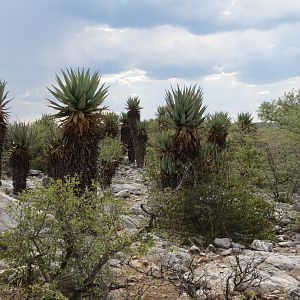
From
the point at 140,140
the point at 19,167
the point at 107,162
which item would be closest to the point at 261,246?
the point at 19,167

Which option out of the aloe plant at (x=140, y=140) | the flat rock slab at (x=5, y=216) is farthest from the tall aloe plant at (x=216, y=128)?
the aloe plant at (x=140, y=140)

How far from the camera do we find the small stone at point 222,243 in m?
9.41

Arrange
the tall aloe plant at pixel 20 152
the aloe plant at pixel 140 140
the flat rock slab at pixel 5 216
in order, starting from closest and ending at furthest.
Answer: the flat rock slab at pixel 5 216, the tall aloe plant at pixel 20 152, the aloe plant at pixel 140 140

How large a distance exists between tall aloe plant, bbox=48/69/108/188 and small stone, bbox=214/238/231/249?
314cm

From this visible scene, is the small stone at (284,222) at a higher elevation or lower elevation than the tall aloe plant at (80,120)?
lower

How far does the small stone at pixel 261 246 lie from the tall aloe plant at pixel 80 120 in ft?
12.7

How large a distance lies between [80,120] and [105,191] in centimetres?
326

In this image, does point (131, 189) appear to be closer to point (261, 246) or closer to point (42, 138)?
point (42, 138)

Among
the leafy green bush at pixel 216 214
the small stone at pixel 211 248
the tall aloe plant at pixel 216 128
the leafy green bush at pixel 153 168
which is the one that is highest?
the tall aloe plant at pixel 216 128

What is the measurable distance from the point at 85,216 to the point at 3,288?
4.51ft

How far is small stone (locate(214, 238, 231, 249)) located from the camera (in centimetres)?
941

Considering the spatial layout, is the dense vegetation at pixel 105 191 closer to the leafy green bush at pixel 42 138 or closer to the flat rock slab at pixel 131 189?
the leafy green bush at pixel 42 138

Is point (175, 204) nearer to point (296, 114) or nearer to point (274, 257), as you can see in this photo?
point (274, 257)

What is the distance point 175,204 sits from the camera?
34.4 ft
